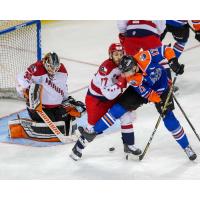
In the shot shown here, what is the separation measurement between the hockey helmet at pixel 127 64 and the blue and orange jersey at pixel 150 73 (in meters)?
0.05

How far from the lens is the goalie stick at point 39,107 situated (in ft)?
12.9

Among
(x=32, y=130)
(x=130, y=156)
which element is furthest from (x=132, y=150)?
(x=32, y=130)

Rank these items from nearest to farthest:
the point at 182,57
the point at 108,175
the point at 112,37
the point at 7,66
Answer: the point at 108,175 < the point at 7,66 < the point at 182,57 < the point at 112,37

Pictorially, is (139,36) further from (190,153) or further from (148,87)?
(190,153)

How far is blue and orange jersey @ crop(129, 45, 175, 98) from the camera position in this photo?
3457mm

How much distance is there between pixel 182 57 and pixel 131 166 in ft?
6.73

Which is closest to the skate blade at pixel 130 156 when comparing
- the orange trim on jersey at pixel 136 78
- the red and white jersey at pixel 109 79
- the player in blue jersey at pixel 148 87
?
the player in blue jersey at pixel 148 87

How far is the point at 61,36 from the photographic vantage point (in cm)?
621

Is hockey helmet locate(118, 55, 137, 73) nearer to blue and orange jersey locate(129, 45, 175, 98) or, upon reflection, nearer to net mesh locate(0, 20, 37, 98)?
blue and orange jersey locate(129, 45, 175, 98)

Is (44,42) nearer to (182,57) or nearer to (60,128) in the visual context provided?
(182,57)

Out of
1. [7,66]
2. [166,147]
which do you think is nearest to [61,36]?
[7,66]

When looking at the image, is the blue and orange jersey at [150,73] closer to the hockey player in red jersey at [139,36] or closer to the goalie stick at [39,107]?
the hockey player in red jersey at [139,36]

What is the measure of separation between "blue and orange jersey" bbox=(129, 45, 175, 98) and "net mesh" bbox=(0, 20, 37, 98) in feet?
5.01

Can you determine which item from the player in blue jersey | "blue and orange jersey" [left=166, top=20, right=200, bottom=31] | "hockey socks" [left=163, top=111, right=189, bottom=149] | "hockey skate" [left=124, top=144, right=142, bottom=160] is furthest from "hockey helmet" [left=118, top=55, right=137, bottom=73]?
"blue and orange jersey" [left=166, top=20, right=200, bottom=31]
